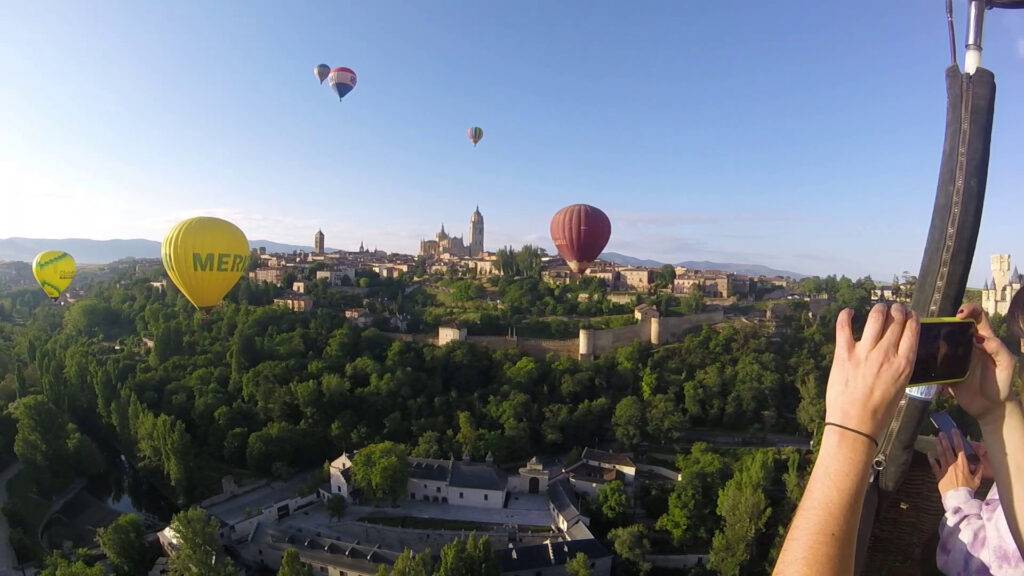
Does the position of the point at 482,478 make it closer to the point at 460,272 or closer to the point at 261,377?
the point at 261,377

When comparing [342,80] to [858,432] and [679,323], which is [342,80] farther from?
[858,432]

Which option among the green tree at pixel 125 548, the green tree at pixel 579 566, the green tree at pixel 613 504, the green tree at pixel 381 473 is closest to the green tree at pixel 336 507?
the green tree at pixel 381 473

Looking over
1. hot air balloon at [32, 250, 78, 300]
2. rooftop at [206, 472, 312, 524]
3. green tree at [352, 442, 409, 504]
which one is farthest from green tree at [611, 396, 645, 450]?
hot air balloon at [32, 250, 78, 300]

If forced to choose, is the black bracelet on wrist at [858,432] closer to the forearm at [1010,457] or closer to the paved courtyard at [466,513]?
the forearm at [1010,457]

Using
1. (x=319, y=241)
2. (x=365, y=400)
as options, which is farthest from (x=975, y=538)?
(x=319, y=241)

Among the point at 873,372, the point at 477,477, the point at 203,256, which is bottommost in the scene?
the point at 477,477
